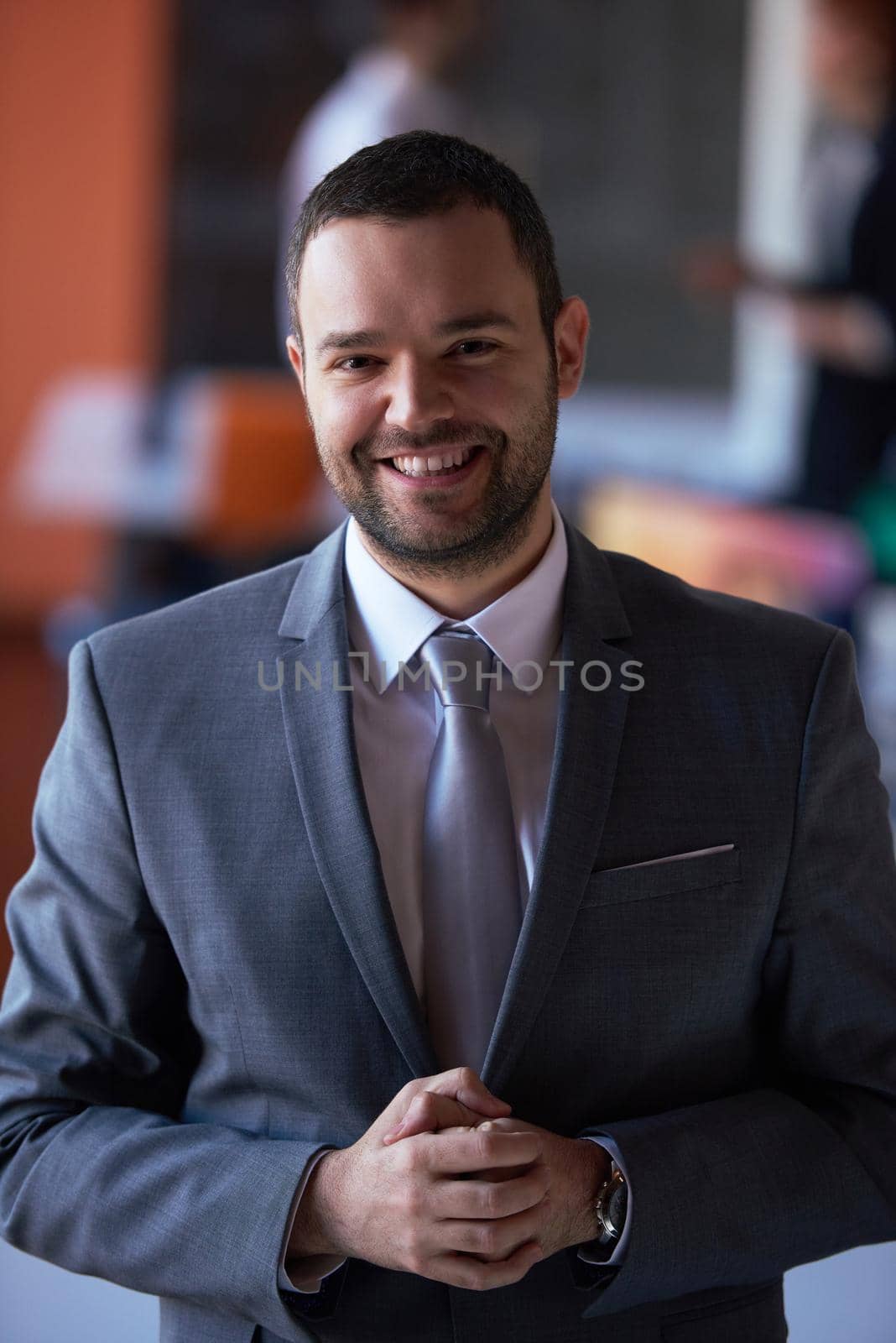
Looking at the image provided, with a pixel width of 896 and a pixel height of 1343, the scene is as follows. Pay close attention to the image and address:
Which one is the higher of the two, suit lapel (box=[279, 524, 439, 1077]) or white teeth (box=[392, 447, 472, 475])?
white teeth (box=[392, 447, 472, 475])

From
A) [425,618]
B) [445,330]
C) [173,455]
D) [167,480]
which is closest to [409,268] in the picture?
[445,330]

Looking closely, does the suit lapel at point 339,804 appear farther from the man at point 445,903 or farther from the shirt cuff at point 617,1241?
the shirt cuff at point 617,1241

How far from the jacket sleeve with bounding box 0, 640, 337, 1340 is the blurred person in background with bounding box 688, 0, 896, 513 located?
4.11 metres

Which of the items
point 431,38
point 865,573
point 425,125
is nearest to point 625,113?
point 431,38

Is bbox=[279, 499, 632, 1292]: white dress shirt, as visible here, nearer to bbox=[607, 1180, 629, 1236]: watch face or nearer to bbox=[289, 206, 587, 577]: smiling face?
bbox=[289, 206, 587, 577]: smiling face

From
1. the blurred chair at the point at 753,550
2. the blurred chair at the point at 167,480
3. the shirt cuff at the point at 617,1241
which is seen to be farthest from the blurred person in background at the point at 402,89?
the shirt cuff at the point at 617,1241

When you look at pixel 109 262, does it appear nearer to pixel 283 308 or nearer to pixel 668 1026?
pixel 283 308

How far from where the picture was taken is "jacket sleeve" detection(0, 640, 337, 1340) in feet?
3.80

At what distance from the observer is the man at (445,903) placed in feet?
3.87

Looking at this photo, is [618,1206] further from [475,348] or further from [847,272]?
[847,272]

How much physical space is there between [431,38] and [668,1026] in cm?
511

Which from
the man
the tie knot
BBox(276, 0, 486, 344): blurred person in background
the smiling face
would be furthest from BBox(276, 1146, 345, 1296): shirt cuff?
BBox(276, 0, 486, 344): blurred person in background

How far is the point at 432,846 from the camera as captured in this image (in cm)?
124

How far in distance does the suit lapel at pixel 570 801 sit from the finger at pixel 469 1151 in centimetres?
10
